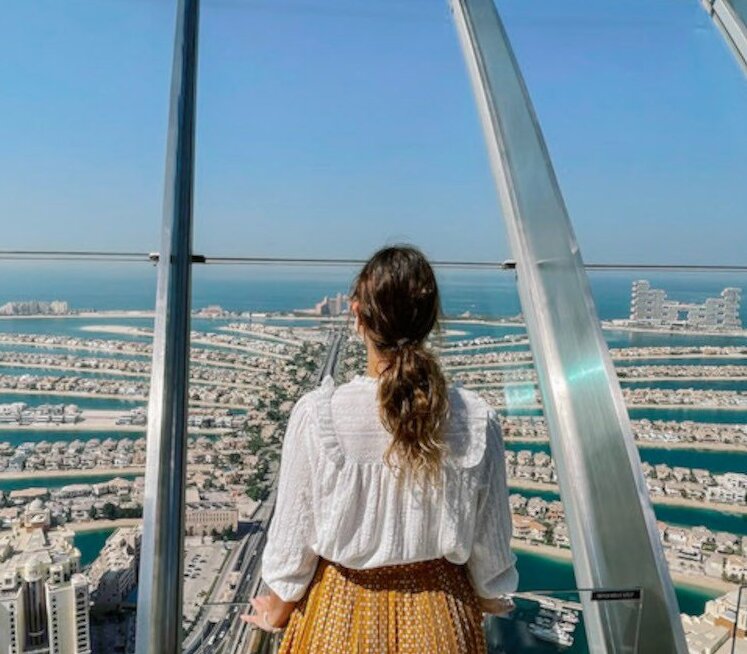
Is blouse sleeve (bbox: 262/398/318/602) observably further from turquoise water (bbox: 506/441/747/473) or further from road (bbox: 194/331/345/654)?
turquoise water (bbox: 506/441/747/473)

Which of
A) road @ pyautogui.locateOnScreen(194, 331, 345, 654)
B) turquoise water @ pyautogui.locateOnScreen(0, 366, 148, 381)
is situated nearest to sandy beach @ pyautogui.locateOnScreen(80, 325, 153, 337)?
turquoise water @ pyautogui.locateOnScreen(0, 366, 148, 381)

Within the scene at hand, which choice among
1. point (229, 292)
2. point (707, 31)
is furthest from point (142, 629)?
point (707, 31)

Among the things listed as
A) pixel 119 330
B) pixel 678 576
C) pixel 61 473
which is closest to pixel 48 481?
pixel 61 473

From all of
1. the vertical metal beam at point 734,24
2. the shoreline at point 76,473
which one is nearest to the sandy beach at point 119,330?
the shoreline at point 76,473

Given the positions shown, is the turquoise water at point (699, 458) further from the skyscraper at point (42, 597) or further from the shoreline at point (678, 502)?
the skyscraper at point (42, 597)

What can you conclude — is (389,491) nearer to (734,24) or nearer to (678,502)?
(678,502)

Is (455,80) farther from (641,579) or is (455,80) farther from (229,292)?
(641,579)
